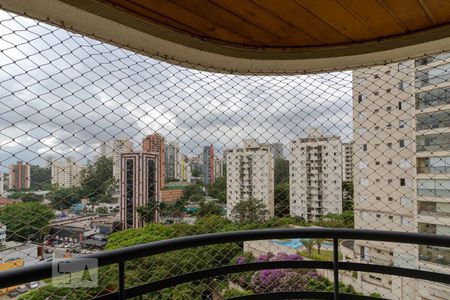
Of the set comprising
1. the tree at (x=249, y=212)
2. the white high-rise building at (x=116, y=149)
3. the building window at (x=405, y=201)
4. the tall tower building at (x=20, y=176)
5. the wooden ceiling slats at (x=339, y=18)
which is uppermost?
the wooden ceiling slats at (x=339, y=18)

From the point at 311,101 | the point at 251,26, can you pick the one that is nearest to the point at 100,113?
the point at 251,26

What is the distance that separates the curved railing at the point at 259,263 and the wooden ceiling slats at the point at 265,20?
0.93 meters

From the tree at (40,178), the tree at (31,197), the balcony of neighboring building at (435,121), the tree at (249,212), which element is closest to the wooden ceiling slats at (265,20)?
the tree at (40,178)

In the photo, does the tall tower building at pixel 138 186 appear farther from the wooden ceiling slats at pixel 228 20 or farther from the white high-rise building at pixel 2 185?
the wooden ceiling slats at pixel 228 20

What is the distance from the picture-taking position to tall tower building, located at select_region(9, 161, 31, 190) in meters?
1.13

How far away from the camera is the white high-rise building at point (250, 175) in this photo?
2.14 meters

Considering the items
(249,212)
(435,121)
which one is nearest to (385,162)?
(435,121)

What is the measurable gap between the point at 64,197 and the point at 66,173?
0.39 ft

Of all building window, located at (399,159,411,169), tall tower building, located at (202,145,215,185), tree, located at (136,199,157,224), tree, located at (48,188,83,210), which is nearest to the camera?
tree, located at (48,188,83,210)

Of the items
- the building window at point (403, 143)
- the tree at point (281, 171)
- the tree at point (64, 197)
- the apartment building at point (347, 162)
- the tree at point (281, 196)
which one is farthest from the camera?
the building window at point (403, 143)

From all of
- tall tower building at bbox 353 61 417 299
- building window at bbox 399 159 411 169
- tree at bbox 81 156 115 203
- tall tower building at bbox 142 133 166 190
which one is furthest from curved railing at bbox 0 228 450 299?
building window at bbox 399 159 411 169

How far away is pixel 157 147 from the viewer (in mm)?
1783

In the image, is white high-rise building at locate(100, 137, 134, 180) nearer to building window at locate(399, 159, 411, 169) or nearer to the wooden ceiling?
the wooden ceiling

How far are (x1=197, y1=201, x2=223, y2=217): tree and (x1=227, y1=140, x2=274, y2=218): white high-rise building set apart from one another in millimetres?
113
